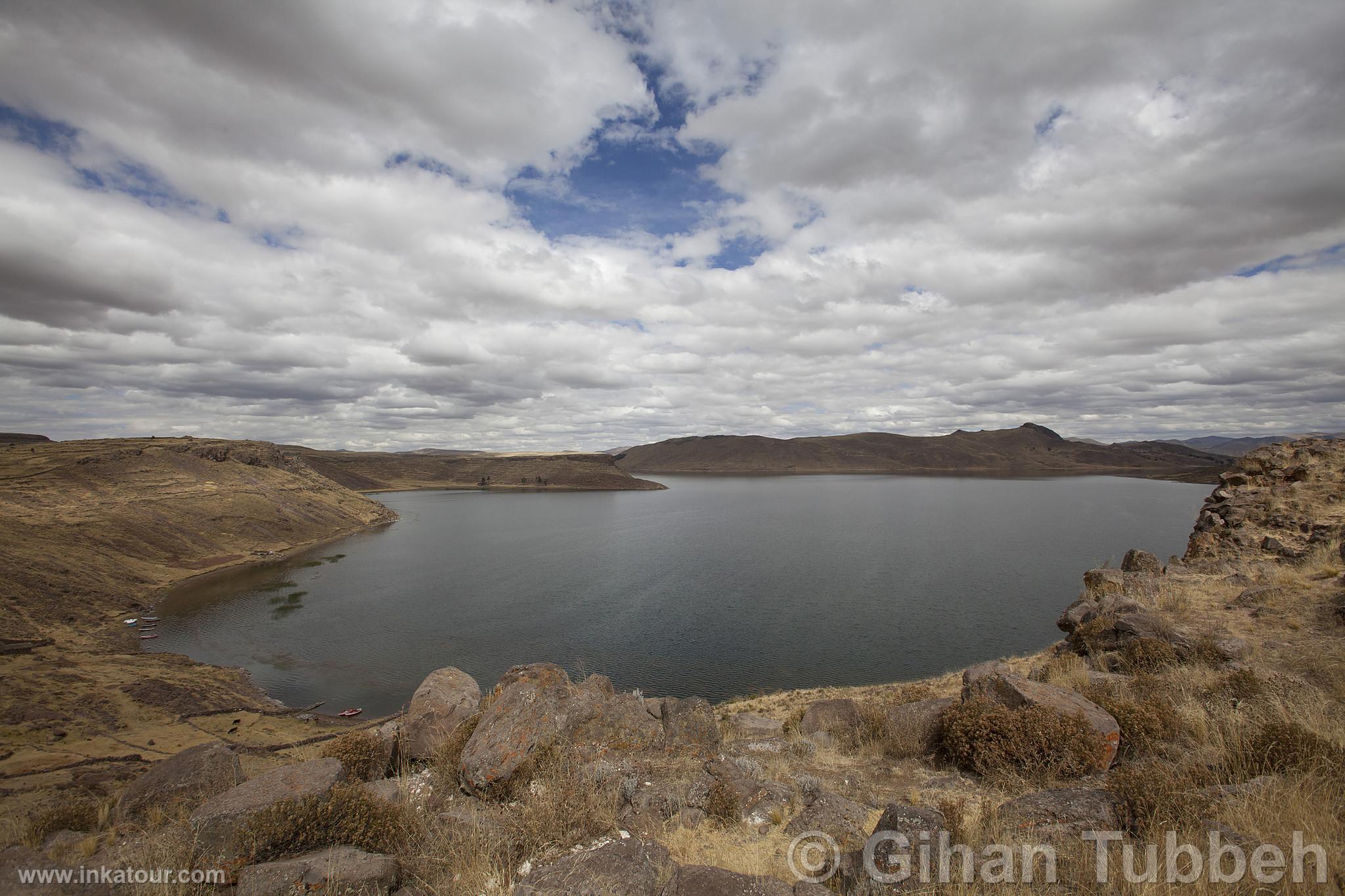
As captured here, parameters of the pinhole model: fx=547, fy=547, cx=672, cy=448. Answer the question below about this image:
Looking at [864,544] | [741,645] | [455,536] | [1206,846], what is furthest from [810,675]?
[455,536]

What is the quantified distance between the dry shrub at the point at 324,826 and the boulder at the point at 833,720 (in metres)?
8.46

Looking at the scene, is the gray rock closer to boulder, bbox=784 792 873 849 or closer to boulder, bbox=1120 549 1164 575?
boulder, bbox=784 792 873 849

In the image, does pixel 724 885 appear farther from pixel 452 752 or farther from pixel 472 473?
pixel 472 473

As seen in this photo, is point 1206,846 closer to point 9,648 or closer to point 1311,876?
point 1311,876

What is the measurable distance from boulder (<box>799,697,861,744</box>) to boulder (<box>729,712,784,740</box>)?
0.80 m

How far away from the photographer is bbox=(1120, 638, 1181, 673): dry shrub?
11.0m

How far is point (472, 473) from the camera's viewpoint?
18900 cm

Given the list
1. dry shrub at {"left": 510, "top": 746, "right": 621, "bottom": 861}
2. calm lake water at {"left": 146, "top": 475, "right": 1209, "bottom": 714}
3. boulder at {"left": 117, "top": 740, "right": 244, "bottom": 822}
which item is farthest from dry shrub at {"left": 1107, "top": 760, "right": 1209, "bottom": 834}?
calm lake water at {"left": 146, "top": 475, "right": 1209, "bottom": 714}

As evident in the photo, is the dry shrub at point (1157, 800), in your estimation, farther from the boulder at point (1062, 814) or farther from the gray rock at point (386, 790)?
the gray rock at point (386, 790)

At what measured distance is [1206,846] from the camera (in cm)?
416

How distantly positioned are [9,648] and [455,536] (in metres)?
49.9

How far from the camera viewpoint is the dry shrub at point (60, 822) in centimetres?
742

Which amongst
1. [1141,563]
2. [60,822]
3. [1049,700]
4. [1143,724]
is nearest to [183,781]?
[60,822]

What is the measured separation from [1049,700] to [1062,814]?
3396 millimetres
